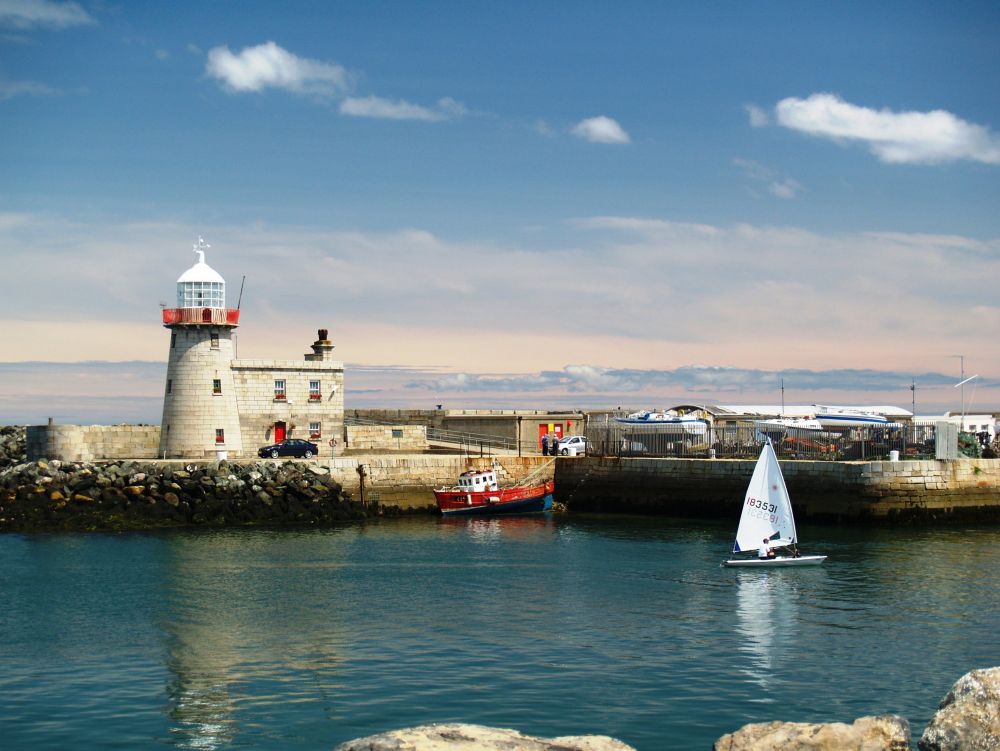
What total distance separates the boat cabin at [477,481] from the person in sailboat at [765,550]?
1830 cm

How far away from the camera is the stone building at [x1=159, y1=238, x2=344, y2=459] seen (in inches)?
2076

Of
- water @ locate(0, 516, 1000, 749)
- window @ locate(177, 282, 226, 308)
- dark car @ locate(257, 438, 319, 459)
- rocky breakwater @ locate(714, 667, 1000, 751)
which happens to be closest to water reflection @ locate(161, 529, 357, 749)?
water @ locate(0, 516, 1000, 749)

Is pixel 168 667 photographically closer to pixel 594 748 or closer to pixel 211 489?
pixel 594 748

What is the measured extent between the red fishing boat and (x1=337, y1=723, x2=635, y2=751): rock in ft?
126

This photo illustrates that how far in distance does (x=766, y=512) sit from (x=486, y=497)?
58.5 ft

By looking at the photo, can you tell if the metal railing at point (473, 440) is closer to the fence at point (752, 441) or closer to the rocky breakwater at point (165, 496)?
the fence at point (752, 441)

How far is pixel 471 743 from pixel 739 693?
32.5 ft

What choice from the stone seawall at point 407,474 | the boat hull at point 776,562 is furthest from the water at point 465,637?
the stone seawall at point 407,474

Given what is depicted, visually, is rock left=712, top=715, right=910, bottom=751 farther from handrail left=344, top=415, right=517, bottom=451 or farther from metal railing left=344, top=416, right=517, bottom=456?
handrail left=344, top=415, right=517, bottom=451

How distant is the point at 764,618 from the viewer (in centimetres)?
2733

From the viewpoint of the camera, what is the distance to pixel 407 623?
26.8m

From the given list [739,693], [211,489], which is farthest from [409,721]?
[211,489]

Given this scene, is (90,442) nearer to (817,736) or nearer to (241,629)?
(241,629)

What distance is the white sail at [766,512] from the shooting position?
1419 inches
